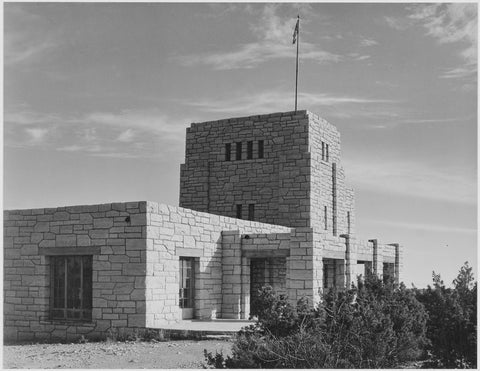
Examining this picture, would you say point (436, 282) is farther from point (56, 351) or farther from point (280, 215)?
point (280, 215)

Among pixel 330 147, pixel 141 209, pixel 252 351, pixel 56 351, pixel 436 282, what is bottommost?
pixel 56 351

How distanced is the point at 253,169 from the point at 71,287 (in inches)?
434

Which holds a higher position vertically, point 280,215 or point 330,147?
point 330,147

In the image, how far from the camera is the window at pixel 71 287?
687 inches

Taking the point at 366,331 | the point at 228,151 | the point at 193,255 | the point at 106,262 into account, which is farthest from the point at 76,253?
the point at 228,151

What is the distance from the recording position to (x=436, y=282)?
41.9 feet

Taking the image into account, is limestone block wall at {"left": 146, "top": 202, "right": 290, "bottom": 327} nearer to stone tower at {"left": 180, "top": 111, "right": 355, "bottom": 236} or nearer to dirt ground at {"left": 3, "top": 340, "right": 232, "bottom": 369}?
dirt ground at {"left": 3, "top": 340, "right": 232, "bottom": 369}

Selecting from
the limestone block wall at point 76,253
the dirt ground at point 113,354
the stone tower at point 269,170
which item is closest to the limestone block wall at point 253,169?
the stone tower at point 269,170

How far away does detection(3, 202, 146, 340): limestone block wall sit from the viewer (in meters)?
16.8

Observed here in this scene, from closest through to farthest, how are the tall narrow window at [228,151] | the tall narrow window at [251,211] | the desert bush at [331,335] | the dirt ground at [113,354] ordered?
the desert bush at [331,335], the dirt ground at [113,354], the tall narrow window at [251,211], the tall narrow window at [228,151]

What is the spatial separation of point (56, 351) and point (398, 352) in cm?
759

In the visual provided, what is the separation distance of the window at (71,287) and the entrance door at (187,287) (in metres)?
2.67

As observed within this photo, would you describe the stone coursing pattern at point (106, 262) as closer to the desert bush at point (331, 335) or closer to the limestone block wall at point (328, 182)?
the desert bush at point (331, 335)

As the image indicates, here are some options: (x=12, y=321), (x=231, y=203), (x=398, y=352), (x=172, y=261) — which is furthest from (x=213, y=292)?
(x=398, y=352)
